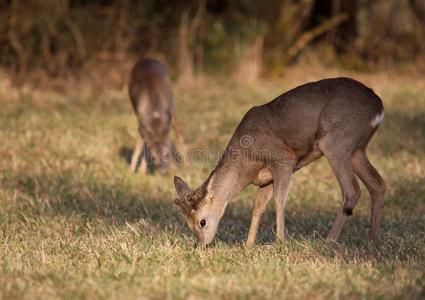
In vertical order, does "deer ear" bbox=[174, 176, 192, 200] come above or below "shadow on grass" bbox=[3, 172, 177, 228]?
above

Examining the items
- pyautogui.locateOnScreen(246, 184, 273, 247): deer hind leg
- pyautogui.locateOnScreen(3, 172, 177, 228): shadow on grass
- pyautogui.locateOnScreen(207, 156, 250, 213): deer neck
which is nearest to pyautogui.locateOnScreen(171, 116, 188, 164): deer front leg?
pyautogui.locateOnScreen(3, 172, 177, 228): shadow on grass

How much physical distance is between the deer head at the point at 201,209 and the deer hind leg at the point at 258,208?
0.34 m

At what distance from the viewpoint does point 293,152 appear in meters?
7.66

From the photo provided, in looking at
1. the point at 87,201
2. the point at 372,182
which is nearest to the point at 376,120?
the point at 372,182

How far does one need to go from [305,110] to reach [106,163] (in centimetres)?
455

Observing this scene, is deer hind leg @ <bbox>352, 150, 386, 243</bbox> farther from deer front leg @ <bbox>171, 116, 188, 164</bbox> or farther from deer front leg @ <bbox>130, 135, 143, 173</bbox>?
deer front leg @ <bbox>171, 116, 188, 164</bbox>

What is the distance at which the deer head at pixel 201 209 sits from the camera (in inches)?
289

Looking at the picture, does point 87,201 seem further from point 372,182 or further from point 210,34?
point 210,34

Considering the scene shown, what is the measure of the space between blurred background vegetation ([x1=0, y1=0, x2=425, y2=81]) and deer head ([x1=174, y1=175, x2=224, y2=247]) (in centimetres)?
1053

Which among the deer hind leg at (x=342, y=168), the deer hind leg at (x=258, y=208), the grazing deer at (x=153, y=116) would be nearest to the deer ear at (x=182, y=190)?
the deer hind leg at (x=258, y=208)

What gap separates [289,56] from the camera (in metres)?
19.6

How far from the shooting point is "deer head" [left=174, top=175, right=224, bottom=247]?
24.1 feet

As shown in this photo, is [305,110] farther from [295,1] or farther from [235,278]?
[295,1]

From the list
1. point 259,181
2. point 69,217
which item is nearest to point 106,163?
point 69,217
